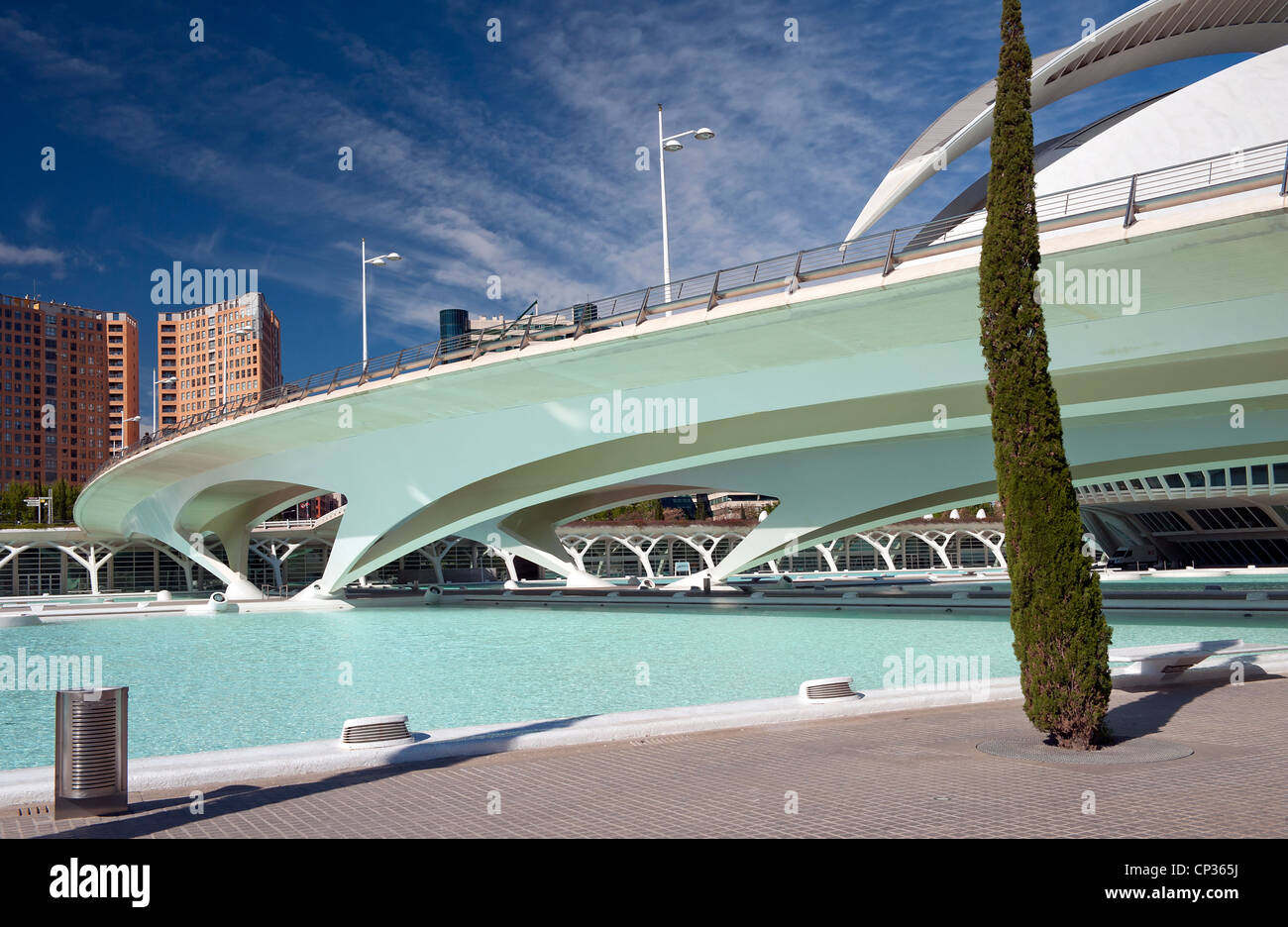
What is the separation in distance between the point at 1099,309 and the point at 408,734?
15.2m

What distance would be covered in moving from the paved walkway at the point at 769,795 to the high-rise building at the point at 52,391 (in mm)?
135055

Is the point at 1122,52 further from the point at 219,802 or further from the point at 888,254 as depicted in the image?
the point at 219,802

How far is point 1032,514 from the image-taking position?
26.2 ft

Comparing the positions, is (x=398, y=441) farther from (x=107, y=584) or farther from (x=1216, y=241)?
(x=107, y=584)

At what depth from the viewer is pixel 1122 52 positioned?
29.0 meters

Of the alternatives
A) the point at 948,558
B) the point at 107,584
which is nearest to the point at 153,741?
the point at 107,584

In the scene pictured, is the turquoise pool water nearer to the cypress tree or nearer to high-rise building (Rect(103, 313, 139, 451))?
the cypress tree

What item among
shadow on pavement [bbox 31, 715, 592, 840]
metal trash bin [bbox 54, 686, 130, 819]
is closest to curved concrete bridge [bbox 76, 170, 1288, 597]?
shadow on pavement [bbox 31, 715, 592, 840]

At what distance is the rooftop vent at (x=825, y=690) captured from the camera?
9969mm

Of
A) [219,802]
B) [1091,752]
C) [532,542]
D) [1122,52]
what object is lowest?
[1091,752]

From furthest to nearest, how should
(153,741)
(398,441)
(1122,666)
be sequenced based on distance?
(398,441)
(1122,666)
(153,741)

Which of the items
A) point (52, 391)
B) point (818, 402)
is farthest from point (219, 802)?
point (52, 391)

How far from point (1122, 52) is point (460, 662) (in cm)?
2568

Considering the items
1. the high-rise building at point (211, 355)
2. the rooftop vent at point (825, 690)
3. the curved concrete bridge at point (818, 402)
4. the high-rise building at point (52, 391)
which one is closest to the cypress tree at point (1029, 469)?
the rooftop vent at point (825, 690)
